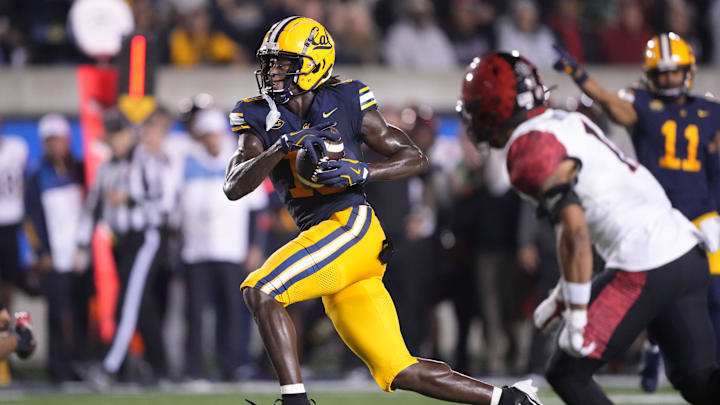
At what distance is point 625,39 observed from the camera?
1152 cm

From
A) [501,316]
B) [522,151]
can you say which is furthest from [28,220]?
[522,151]

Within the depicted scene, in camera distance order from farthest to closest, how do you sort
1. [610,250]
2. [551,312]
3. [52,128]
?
[52,128] → [551,312] → [610,250]

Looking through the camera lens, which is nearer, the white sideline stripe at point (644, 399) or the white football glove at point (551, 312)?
the white football glove at point (551, 312)

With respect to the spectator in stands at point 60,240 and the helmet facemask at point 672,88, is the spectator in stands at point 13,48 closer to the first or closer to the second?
the spectator in stands at point 60,240

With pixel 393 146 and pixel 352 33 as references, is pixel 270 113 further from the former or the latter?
pixel 352 33

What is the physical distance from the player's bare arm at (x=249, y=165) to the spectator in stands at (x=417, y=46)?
21.4 feet

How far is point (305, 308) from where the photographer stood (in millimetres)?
9445

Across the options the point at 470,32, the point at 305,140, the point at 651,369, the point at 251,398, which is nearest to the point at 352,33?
the point at 470,32

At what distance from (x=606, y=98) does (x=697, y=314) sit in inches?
76.0

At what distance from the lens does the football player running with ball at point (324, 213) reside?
4.29 meters

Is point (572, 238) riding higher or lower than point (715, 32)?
higher

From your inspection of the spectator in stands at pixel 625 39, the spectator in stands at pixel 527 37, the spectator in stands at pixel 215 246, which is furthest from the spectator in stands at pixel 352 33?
the spectator in stands at pixel 625 39

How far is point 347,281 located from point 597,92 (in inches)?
86.7

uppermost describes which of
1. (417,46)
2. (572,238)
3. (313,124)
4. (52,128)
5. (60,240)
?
(313,124)
